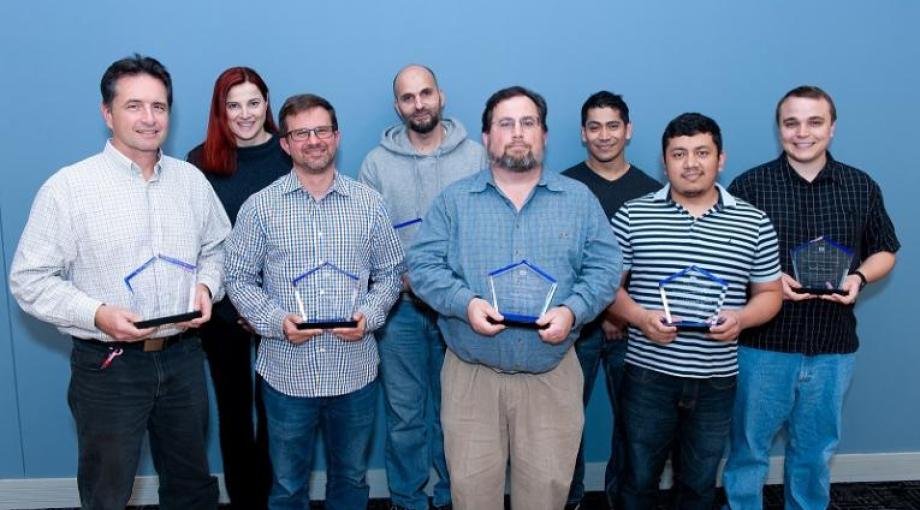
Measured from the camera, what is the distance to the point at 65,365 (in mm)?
3578

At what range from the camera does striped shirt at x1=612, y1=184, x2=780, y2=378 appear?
8.86ft

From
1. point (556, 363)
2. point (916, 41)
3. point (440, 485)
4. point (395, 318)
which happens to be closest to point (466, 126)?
point (395, 318)

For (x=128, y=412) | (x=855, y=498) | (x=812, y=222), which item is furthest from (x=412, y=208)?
(x=855, y=498)

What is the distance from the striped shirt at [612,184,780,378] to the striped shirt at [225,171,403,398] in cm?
101

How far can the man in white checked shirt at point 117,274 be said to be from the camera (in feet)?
8.09

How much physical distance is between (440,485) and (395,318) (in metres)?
0.90

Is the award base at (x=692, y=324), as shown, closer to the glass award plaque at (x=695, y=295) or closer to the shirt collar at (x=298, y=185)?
the glass award plaque at (x=695, y=295)

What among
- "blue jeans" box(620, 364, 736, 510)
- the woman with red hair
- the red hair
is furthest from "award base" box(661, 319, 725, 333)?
the red hair

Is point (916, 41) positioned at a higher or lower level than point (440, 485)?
higher

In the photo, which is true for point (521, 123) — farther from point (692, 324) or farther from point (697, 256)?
point (692, 324)

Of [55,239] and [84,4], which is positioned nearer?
[55,239]

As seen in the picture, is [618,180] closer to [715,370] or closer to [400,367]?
[715,370]

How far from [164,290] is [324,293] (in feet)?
1.81

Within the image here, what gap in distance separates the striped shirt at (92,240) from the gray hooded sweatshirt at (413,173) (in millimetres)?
881
